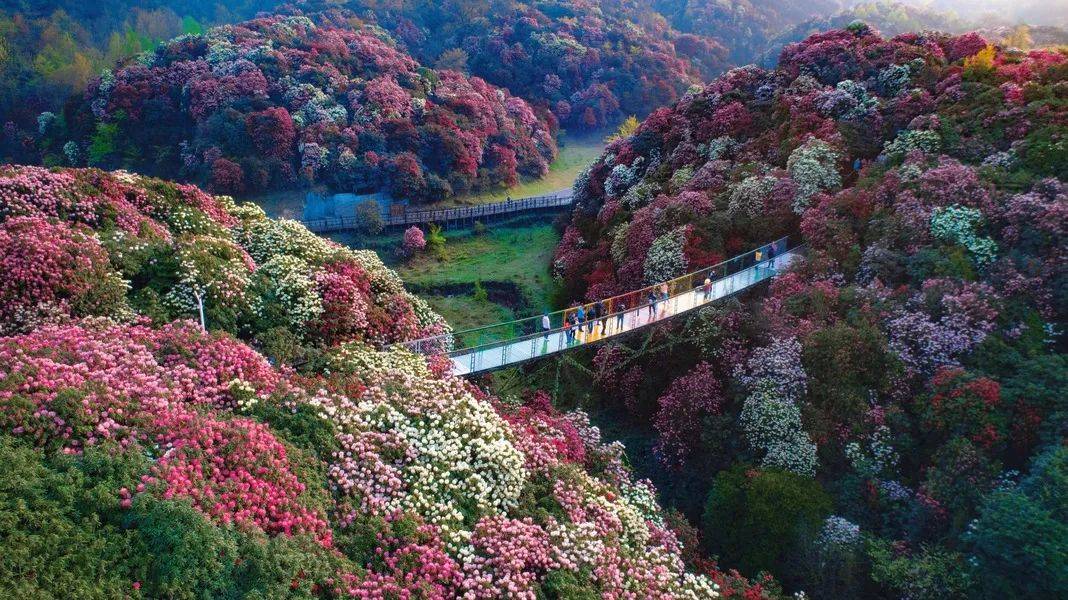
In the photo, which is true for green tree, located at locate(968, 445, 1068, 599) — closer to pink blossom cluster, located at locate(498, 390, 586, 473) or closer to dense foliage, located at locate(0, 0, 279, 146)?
pink blossom cluster, located at locate(498, 390, 586, 473)

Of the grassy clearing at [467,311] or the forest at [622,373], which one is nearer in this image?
the forest at [622,373]

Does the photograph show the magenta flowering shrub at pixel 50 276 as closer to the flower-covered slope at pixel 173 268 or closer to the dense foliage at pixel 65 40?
the flower-covered slope at pixel 173 268

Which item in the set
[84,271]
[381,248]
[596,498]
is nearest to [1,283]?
[84,271]

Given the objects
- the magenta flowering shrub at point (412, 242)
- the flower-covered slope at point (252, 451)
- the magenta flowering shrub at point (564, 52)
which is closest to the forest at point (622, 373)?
the flower-covered slope at point (252, 451)

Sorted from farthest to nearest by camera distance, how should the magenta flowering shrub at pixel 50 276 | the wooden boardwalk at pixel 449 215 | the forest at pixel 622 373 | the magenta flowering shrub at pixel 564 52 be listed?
1. the magenta flowering shrub at pixel 564 52
2. the wooden boardwalk at pixel 449 215
3. the magenta flowering shrub at pixel 50 276
4. the forest at pixel 622 373

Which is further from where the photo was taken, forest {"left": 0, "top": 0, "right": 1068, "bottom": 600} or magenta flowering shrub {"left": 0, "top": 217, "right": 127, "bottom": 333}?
magenta flowering shrub {"left": 0, "top": 217, "right": 127, "bottom": 333}

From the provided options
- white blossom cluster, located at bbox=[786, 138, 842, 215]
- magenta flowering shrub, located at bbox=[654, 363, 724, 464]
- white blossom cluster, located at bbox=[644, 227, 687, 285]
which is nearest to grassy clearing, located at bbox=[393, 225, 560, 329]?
white blossom cluster, located at bbox=[644, 227, 687, 285]
